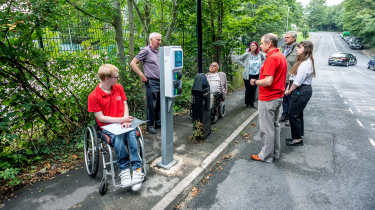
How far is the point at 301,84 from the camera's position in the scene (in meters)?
4.27

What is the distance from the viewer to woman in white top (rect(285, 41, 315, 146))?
414 centimetres

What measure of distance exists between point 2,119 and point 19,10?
1.54m

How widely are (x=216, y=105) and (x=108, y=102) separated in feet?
10.2

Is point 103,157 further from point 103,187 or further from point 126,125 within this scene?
point 126,125

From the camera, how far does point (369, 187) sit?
3.25 m

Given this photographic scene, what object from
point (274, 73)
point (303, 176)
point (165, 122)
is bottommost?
point (303, 176)

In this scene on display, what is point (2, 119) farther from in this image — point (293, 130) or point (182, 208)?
point (293, 130)

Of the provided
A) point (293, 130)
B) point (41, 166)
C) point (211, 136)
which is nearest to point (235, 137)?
point (211, 136)

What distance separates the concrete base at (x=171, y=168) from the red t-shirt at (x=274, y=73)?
66.1 inches

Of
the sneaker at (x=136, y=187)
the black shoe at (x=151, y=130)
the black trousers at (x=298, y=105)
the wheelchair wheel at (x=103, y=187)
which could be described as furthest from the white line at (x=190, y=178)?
the black shoe at (x=151, y=130)

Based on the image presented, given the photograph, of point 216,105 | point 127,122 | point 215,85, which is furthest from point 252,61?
point 127,122

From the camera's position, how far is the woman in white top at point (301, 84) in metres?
4.14

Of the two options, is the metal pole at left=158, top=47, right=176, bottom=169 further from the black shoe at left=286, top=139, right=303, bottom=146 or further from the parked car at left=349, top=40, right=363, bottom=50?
the parked car at left=349, top=40, right=363, bottom=50

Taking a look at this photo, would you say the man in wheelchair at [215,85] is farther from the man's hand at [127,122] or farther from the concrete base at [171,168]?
the man's hand at [127,122]
